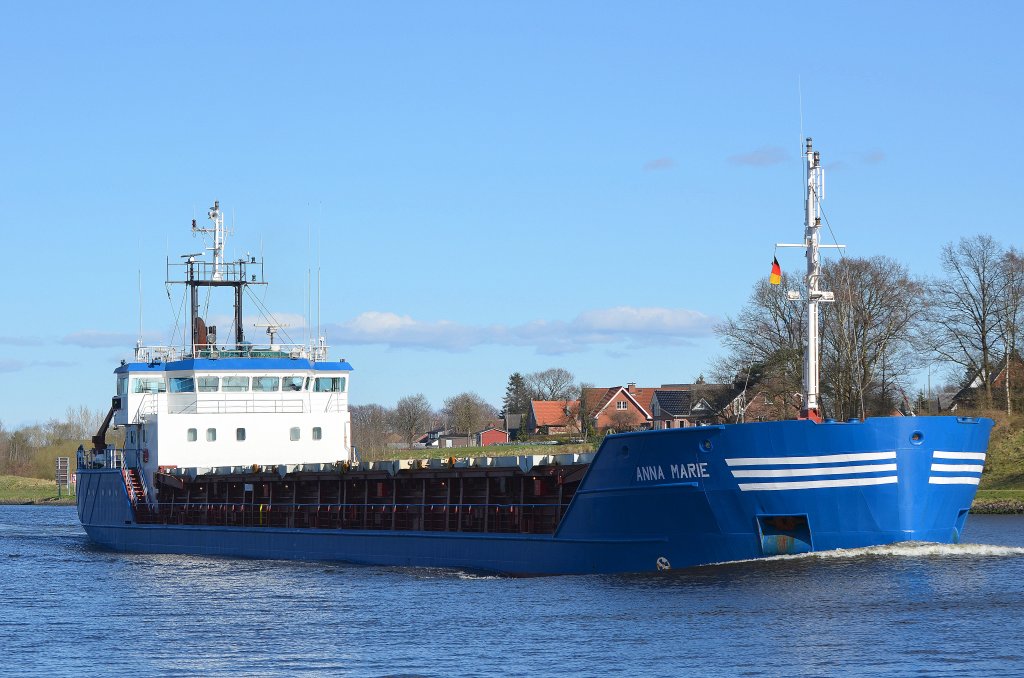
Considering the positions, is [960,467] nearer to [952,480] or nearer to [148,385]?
[952,480]

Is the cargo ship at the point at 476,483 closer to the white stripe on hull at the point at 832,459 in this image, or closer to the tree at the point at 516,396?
the white stripe on hull at the point at 832,459

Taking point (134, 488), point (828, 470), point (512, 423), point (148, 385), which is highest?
point (512, 423)

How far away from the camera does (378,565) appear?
31.0 meters

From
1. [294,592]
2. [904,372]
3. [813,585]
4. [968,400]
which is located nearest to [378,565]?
[294,592]

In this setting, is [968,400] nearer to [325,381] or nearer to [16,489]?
[325,381]

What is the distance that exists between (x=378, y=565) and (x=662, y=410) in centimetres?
6107

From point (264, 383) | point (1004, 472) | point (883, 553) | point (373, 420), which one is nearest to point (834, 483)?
point (883, 553)

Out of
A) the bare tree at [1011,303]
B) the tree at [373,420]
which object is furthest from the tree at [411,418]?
the bare tree at [1011,303]

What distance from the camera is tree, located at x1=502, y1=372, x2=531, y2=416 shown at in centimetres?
13150

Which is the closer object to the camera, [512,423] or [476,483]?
[476,483]

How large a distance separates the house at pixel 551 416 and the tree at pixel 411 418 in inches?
1545

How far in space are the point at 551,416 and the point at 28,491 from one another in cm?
3945

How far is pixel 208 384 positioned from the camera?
127 feet

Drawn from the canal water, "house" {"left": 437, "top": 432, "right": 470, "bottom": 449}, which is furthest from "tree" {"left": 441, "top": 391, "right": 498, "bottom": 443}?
the canal water
